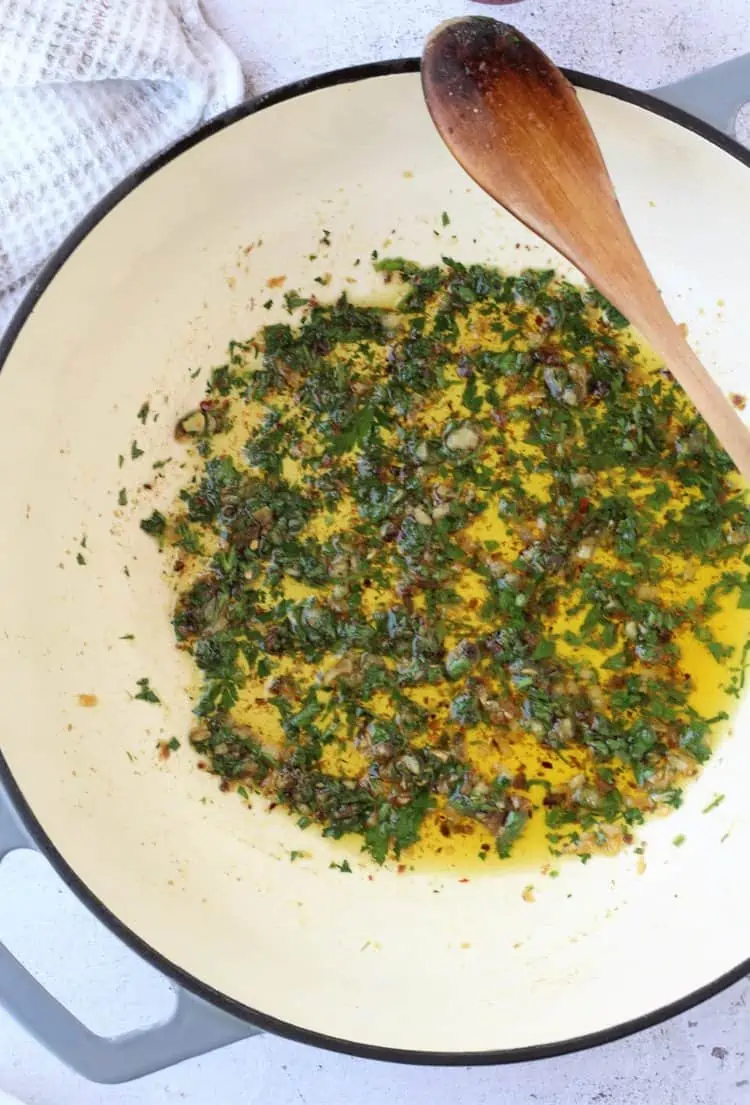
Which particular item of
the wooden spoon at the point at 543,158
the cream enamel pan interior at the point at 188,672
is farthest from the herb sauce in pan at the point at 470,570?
the wooden spoon at the point at 543,158

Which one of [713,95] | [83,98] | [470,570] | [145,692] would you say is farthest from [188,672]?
[713,95]

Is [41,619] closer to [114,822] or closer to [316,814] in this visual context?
[114,822]

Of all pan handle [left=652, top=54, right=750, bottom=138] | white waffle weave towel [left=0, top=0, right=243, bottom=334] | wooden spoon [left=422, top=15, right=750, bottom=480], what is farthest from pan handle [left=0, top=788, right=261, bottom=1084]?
pan handle [left=652, top=54, right=750, bottom=138]

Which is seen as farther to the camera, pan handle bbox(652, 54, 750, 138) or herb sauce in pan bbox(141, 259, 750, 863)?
herb sauce in pan bbox(141, 259, 750, 863)

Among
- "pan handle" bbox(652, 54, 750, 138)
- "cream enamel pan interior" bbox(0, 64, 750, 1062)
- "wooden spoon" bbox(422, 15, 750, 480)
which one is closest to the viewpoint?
"wooden spoon" bbox(422, 15, 750, 480)

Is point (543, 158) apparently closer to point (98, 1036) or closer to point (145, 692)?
point (145, 692)

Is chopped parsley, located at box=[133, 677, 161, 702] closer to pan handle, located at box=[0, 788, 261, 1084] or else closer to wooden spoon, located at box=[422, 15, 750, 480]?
pan handle, located at box=[0, 788, 261, 1084]
